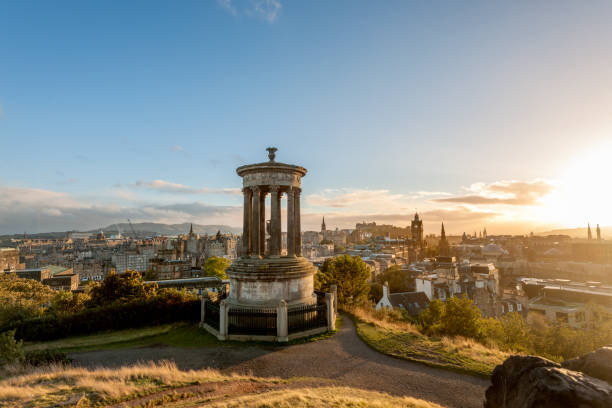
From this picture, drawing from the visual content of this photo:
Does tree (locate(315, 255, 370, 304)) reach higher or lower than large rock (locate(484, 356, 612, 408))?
lower

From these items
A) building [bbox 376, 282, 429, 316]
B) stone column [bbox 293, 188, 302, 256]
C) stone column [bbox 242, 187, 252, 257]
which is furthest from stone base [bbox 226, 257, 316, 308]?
building [bbox 376, 282, 429, 316]

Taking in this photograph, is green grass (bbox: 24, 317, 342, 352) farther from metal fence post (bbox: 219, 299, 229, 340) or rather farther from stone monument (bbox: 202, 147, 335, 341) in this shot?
stone monument (bbox: 202, 147, 335, 341)

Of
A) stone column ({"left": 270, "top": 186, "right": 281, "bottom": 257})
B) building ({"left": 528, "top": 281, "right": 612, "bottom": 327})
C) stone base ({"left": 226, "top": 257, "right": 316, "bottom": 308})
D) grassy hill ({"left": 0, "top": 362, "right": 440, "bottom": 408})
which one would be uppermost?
stone column ({"left": 270, "top": 186, "right": 281, "bottom": 257})

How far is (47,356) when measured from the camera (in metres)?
13.1

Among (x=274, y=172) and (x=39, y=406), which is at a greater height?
(x=274, y=172)

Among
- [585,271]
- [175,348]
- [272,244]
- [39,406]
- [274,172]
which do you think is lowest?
[585,271]

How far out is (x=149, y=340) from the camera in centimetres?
1677

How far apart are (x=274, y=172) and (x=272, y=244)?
4.29 meters

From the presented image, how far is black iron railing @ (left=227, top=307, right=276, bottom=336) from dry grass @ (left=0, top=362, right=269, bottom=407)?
4.10 meters

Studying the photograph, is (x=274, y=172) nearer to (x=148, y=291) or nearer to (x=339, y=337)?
(x=339, y=337)

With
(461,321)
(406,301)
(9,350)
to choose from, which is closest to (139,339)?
(9,350)

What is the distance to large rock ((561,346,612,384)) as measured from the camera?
5.88 meters

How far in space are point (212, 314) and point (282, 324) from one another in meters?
4.74

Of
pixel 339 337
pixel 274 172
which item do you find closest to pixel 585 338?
pixel 339 337
